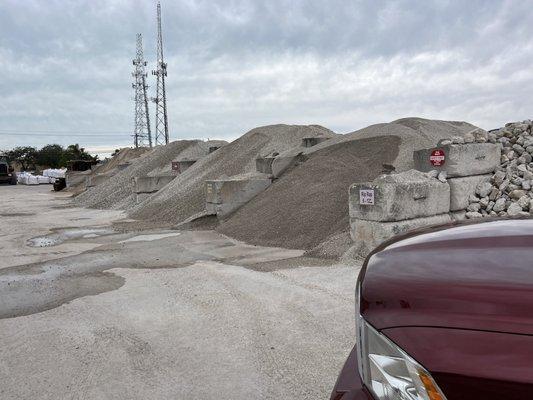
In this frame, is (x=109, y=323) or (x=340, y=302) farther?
(x=340, y=302)

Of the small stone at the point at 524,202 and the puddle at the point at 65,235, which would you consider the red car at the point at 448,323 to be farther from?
the puddle at the point at 65,235

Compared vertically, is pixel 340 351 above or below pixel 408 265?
below

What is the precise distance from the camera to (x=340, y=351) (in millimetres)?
3834

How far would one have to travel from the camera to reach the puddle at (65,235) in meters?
10.7

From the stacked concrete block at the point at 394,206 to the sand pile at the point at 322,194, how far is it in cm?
61

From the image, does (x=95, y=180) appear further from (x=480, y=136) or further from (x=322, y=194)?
(x=480, y=136)

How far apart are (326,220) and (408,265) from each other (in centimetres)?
772

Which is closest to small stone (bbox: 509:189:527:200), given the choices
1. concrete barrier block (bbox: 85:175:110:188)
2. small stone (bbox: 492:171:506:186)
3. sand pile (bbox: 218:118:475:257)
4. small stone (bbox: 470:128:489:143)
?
small stone (bbox: 492:171:506:186)

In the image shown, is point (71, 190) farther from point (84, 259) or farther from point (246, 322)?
point (246, 322)

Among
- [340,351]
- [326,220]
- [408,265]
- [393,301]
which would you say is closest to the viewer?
[393,301]

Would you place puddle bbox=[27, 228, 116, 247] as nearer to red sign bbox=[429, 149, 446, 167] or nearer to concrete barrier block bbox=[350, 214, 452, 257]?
concrete barrier block bbox=[350, 214, 452, 257]

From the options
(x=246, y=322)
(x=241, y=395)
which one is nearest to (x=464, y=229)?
(x=241, y=395)

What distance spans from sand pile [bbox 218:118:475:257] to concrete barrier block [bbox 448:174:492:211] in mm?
1911

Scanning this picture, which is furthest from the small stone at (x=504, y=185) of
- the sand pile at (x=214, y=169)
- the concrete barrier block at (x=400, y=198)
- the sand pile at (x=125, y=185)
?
the sand pile at (x=125, y=185)
